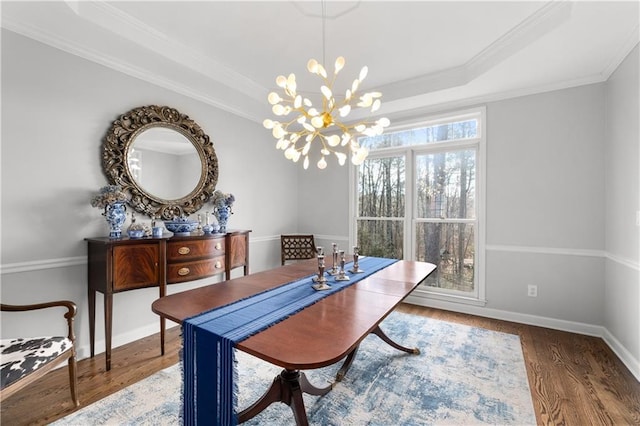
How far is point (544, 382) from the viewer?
80.4 inches

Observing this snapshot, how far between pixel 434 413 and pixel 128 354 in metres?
2.41

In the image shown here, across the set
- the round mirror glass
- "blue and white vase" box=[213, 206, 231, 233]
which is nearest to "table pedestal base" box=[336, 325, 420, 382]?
"blue and white vase" box=[213, 206, 231, 233]

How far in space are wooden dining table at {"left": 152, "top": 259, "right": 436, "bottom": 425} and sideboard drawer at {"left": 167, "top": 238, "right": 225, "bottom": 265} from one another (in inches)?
36.7

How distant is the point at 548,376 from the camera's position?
211cm

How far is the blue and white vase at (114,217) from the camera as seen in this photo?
91.7 inches

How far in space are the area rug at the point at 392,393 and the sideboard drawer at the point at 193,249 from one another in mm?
880

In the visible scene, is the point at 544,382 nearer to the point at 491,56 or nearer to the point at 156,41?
the point at 491,56

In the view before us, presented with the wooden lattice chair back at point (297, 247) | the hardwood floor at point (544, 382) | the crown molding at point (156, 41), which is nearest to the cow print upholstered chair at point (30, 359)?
the hardwood floor at point (544, 382)

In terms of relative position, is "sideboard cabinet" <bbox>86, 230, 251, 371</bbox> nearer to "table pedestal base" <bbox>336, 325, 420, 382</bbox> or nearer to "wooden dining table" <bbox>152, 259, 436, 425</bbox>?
"wooden dining table" <bbox>152, 259, 436, 425</bbox>

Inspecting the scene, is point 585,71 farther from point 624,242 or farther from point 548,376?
point 548,376

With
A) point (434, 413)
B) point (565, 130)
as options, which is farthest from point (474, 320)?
point (565, 130)

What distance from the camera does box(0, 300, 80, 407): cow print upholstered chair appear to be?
1.38 m

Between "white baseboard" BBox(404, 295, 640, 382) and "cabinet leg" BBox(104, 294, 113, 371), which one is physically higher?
"cabinet leg" BBox(104, 294, 113, 371)

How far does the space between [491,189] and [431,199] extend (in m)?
0.67
